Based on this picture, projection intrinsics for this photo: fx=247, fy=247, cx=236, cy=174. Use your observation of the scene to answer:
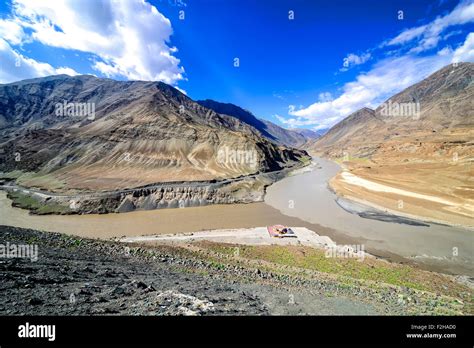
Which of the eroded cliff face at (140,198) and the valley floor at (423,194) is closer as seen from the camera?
the valley floor at (423,194)
